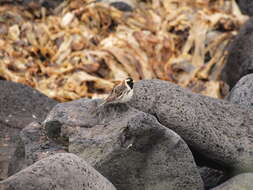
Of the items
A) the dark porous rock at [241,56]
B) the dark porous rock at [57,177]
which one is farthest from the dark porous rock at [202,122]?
the dark porous rock at [241,56]

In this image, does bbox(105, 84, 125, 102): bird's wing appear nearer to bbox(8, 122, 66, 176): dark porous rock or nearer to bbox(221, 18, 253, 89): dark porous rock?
bbox(8, 122, 66, 176): dark porous rock

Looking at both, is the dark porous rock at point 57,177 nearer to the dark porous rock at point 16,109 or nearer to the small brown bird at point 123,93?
the small brown bird at point 123,93

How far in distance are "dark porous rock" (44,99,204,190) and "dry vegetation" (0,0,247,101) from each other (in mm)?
7250

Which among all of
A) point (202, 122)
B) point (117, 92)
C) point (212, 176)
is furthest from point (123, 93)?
point (212, 176)

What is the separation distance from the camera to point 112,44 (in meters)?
15.0

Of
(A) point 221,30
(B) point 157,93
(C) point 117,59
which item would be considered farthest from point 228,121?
(A) point 221,30

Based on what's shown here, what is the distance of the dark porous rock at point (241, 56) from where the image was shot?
11453 mm

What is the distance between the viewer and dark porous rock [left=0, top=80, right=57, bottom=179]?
31.3ft

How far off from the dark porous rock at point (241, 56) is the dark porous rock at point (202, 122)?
5036 mm

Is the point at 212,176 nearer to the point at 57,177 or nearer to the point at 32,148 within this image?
the point at 32,148

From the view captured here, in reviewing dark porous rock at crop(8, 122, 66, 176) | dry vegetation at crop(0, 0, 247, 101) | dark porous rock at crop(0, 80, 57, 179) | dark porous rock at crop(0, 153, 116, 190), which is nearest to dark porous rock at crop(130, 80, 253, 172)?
dark porous rock at crop(8, 122, 66, 176)

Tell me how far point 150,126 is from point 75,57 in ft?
30.2

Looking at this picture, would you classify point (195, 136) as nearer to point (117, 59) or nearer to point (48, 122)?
point (48, 122)

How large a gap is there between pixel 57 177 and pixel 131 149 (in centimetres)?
127
